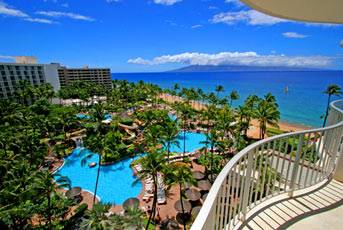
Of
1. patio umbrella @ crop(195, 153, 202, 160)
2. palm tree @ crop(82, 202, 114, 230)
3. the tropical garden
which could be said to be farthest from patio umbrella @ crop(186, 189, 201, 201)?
patio umbrella @ crop(195, 153, 202, 160)

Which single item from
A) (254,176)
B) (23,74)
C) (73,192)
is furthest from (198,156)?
(23,74)

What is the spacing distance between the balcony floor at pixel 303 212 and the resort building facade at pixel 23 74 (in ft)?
201

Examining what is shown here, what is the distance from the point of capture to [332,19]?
322 cm

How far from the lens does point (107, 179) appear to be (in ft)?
66.2

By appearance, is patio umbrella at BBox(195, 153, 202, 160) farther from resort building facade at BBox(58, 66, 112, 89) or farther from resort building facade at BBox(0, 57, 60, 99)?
resort building facade at BBox(58, 66, 112, 89)

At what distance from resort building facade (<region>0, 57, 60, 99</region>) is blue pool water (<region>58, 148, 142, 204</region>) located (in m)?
37.5

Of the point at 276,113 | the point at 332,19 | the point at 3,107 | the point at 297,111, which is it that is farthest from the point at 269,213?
the point at 297,111

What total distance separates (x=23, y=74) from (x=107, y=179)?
4829cm

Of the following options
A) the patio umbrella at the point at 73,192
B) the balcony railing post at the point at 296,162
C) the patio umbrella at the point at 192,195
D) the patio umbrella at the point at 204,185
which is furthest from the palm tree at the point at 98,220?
the balcony railing post at the point at 296,162

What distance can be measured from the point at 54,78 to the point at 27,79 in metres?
7.41

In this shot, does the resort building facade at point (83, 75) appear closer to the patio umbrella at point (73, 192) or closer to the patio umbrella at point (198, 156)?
the patio umbrella at point (198, 156)

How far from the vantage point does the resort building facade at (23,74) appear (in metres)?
44.4

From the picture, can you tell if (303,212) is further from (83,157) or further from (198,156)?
(83,157)

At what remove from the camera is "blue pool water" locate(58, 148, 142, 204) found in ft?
57.7
